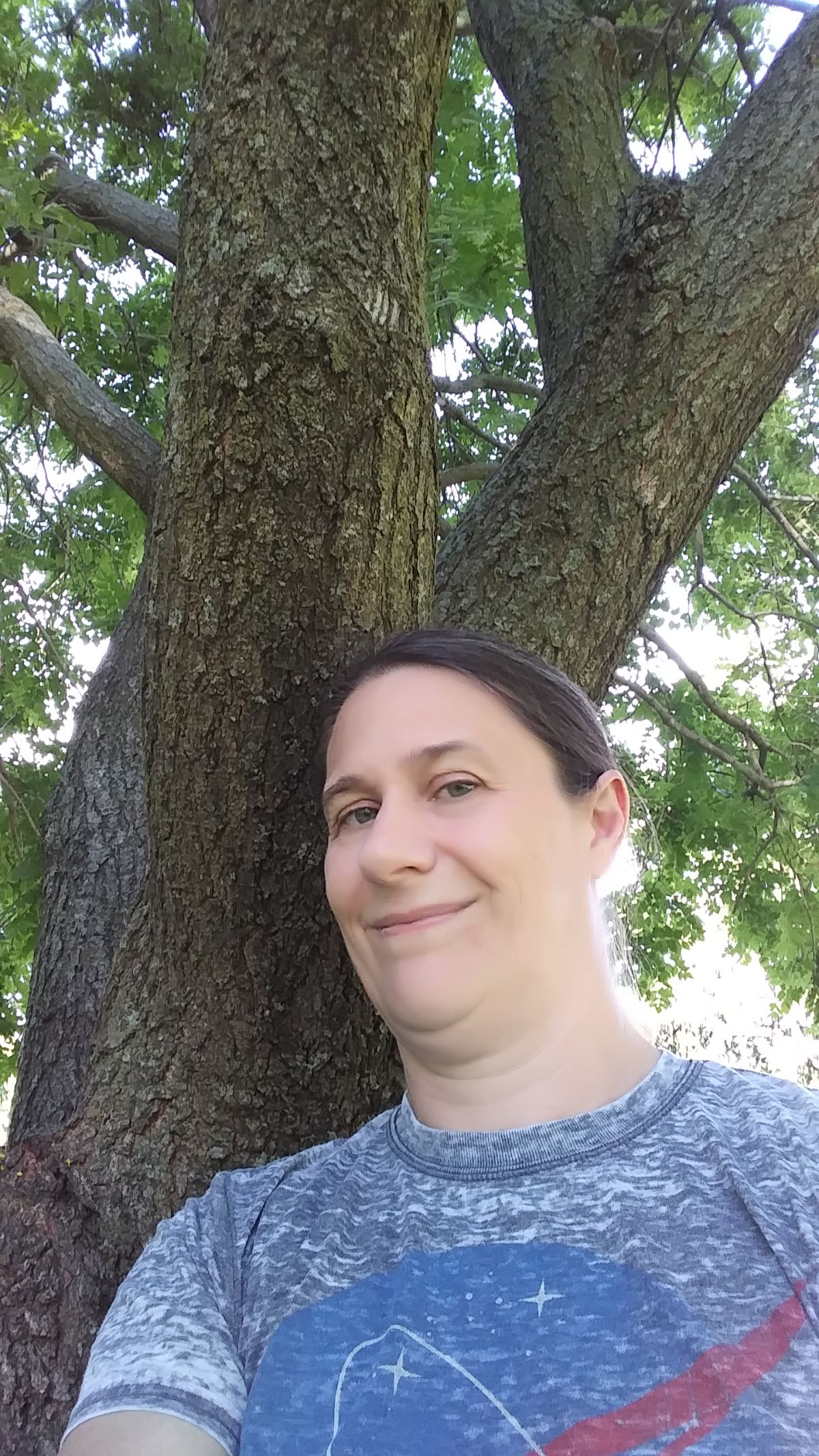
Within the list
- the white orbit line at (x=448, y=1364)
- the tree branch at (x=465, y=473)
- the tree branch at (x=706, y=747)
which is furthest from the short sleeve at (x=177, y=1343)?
the tree branch at (x=465, y=473)

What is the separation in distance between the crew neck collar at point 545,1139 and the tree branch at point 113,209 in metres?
3.72

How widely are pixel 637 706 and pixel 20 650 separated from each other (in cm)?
291

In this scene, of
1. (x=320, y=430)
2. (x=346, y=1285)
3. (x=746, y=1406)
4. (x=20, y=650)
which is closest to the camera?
(x=746, y=1406)

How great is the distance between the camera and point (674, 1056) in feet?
4.33

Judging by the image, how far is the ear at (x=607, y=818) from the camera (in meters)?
1.45

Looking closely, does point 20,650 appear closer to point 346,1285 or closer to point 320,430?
point 320,430

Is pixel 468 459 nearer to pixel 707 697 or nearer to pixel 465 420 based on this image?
pixel 465 420

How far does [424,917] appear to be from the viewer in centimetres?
126

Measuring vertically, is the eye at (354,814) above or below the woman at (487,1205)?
above

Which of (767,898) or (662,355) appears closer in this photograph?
(662,355)

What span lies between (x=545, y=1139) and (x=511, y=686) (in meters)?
0.65

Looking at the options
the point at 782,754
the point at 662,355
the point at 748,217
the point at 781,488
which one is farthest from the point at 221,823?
the point at 781,488

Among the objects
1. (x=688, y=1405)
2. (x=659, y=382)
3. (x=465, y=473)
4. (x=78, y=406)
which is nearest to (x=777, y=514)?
(x=465, y=473)

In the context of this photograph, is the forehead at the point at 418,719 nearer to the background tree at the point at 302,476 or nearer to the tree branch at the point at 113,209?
the background tree at the point at 302,476
